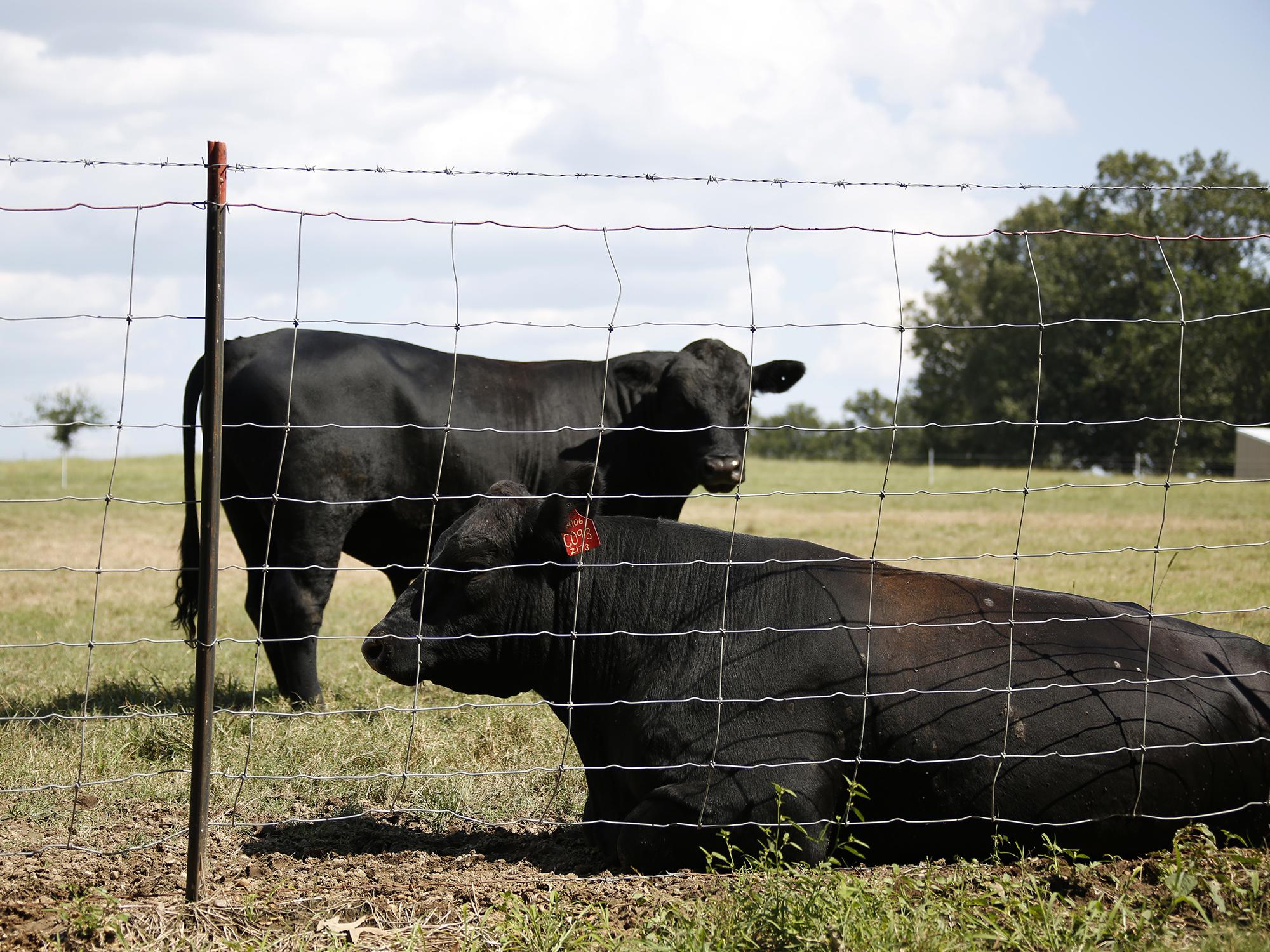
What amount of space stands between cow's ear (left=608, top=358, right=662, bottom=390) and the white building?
99.4ft

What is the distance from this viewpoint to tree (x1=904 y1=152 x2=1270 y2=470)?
52.7 meters

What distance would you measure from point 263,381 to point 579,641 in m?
3.61

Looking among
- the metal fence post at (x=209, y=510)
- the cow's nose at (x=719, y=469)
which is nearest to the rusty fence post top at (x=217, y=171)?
the metal fence post at (x=209, y=510)

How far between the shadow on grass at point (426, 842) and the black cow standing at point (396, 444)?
2062 millimetres

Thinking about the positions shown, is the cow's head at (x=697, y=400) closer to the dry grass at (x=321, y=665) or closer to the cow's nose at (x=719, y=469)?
the cow's nose at (x=719, y=469)

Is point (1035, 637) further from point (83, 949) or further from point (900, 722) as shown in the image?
point (83, 949)

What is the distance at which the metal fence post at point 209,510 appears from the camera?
4.09 m

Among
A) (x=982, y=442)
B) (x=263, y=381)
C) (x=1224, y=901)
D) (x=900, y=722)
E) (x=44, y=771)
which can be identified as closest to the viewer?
(x=1224, y=901)

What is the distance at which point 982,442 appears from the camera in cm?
5362

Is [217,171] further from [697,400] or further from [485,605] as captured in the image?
[697,400]

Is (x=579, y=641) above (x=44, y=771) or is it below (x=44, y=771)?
above

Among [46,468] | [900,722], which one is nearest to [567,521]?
[900,722]

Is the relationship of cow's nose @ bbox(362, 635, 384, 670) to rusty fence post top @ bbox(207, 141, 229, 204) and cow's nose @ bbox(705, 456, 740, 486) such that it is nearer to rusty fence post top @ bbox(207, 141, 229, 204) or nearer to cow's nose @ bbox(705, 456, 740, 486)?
rusty fence post top @ bbox(207, 141, 229, 204)

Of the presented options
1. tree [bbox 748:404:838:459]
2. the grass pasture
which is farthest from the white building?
the grass pasture
